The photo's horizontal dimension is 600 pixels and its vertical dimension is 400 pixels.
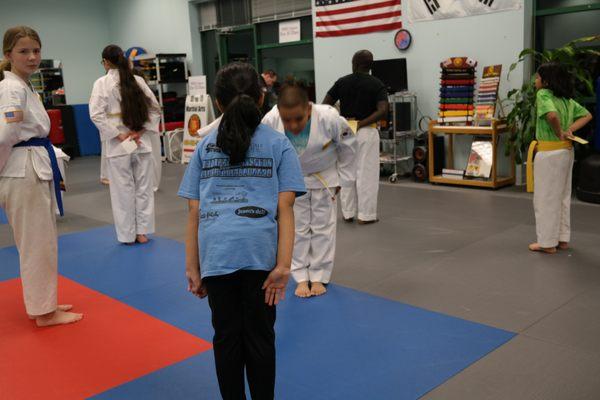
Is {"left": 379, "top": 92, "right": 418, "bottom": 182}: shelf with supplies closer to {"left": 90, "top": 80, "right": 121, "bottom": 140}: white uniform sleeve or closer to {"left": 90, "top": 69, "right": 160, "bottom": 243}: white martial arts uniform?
{"left": 90, "top": 69, "right": 160, "bottom": 243}: white martial arts uniform

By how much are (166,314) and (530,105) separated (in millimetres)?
4541

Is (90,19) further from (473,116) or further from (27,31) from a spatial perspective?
(27,31)

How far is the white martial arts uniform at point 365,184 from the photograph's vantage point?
544cm

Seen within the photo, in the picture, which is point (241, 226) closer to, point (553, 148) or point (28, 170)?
point (28, 170)

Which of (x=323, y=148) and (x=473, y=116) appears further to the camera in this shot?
(x=473, y=116)

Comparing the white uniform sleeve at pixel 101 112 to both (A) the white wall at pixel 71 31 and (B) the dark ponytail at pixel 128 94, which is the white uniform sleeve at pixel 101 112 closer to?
(B) the dark ponytail at pixel 128 94

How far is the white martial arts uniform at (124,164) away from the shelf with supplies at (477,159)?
349cm

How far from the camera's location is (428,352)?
2787 mm

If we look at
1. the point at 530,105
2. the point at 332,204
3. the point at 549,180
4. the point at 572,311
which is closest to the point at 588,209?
the point at 530,105

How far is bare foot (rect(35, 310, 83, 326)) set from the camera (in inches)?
131

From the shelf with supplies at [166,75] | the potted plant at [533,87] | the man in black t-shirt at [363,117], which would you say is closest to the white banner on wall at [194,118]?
the shelf with supplies at [166,75]

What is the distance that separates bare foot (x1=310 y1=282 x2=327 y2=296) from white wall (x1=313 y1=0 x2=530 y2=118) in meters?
4.29

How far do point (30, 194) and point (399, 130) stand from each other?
5.25 m

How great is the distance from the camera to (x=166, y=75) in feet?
35.4
